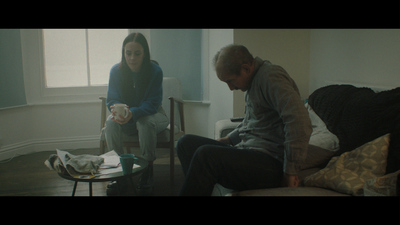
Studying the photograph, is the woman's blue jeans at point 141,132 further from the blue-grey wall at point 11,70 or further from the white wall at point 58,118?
the blue-grey wall at point 11,70

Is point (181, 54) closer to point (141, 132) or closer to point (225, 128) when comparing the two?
point (141, 132)

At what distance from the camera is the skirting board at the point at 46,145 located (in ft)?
11.5

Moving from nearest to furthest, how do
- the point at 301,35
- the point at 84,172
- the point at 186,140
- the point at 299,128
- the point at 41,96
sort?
the point at 299,128 < the point at 186,140 < the point at 84,172 < the point at 301,35 < the point at 41,96

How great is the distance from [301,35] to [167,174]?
156 cm

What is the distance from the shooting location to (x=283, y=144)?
144 cm

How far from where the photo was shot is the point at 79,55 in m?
3.80

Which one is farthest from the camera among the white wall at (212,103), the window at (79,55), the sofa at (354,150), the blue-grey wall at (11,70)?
the window at (79,55)

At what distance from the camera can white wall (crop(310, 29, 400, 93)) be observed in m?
1.87

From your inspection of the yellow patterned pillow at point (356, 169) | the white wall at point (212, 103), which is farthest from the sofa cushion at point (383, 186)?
the white wall at point (212, 103)

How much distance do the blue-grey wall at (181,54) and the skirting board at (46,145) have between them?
111 centimetres
